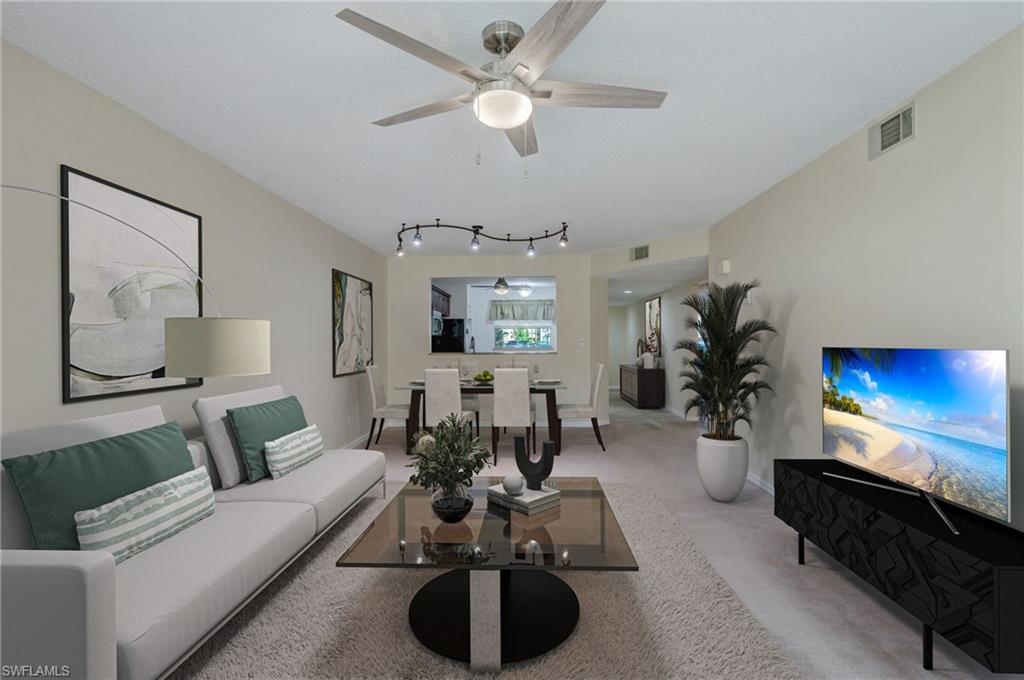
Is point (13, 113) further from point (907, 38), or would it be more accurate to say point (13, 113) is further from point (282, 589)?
point (907, 38)

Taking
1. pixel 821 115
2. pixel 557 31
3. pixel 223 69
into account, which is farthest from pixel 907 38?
pixel 223 69

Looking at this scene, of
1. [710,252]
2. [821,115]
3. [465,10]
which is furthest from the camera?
[710,252]

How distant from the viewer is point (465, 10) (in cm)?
178

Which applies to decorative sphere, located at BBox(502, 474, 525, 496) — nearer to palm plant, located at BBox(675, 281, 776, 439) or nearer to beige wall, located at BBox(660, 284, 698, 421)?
palm plant, located at BBox(675, 281, 776, 439)

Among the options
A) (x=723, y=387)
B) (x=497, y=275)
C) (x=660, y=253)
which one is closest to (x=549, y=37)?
(x=723, y=387)

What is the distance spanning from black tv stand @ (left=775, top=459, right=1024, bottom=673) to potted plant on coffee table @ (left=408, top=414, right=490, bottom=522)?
1726mm

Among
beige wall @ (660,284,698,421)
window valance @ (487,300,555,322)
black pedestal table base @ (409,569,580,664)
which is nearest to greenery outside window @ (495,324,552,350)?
window valance @ (487,300,555,322)

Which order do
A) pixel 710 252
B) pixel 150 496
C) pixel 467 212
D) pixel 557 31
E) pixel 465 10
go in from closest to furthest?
pixel 557 31
pixel 465 10
pixel 150 496
pixel 467 212
pixel 710 252

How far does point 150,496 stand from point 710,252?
5127mm

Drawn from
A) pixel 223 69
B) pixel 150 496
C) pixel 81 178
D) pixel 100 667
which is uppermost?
pixel 223 69

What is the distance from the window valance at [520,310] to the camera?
9438 millimetres

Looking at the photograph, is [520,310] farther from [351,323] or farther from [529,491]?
[529,491]

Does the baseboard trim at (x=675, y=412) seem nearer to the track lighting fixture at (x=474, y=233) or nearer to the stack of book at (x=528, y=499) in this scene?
the track lighting fixture at (x=474, y=233)

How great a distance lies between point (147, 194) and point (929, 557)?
13.1 ft
